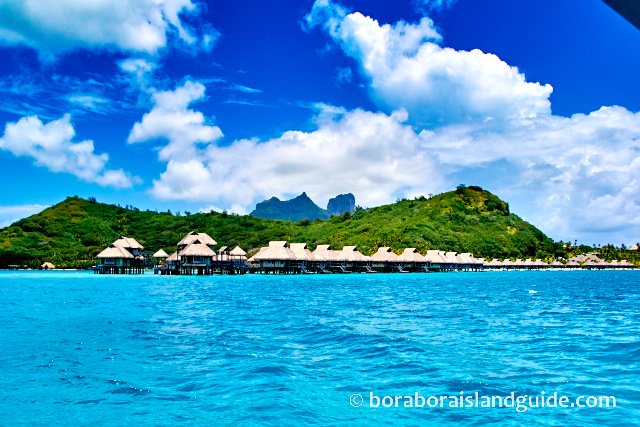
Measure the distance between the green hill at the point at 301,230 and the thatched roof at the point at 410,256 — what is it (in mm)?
11923

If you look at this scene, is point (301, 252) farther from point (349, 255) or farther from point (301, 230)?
point (301, 230)

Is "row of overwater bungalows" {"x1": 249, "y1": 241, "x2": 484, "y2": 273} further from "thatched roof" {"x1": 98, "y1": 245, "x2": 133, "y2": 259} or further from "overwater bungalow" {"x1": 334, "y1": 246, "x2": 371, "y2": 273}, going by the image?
"thatched roof" {"x1": 98, "y1": 245, "x2": 133, "y2": 259}

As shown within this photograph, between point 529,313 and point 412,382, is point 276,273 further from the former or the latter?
point 412,382

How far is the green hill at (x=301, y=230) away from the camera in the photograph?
107375mm

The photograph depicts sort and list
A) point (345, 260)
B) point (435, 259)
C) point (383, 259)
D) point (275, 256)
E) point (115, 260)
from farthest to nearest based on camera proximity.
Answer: point (435, 259) < point (383, 259) < point (345, 260) < point (275, 256) < point (115, 260)

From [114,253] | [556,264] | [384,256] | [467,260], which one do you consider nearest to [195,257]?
[114,253]

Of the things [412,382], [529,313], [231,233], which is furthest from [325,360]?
[231,233]

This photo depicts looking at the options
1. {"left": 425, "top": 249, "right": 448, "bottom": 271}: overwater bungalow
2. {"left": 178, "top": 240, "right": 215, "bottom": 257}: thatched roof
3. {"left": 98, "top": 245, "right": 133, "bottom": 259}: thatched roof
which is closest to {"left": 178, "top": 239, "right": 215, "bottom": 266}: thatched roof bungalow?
{"left": 178, "top": 240, "right": 215, "bottom": 257}: thatched roof

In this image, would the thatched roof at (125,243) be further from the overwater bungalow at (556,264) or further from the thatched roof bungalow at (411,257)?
the overwater bungalow at (556,264)

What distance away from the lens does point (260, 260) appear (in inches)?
3002

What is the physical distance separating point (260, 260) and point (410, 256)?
3073 cm

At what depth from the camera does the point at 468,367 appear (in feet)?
37.9

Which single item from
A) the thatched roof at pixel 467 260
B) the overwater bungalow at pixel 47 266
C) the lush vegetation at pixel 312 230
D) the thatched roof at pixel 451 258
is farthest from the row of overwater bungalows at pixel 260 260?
the overwater bungalow at pixel 47 266

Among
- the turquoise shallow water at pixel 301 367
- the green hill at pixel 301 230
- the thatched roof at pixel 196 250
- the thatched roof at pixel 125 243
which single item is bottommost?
the turquoise shallow water at pixel 301 367
